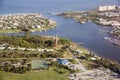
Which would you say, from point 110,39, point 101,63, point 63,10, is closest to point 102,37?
point 110,39

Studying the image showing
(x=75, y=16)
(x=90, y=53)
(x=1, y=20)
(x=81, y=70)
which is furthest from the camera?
(x=75, y=16)

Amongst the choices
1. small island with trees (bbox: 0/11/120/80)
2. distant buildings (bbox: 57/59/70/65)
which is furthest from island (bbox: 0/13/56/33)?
distant buildings (bbox: 57/59/70/65)

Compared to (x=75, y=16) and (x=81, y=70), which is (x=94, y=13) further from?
(x=81, y=70)

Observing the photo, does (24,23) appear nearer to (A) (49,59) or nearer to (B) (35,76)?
(A) (49,59)

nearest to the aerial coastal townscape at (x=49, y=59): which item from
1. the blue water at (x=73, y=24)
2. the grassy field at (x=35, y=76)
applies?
the grassy field at (x=35, y=76)

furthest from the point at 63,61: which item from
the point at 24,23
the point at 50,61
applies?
the point at 24,23

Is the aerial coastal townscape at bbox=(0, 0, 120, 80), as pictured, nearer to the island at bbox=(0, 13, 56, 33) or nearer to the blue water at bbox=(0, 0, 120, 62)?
the island at bbox=(0, 13, 56, 33)
